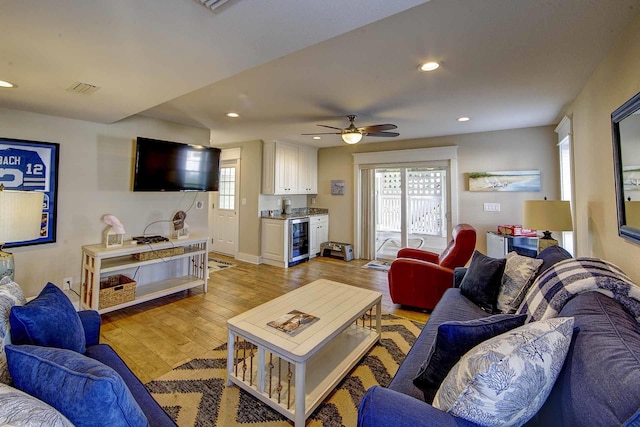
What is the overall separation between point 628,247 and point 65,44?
3.66 metres

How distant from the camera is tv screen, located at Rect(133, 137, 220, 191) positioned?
336 centimetres

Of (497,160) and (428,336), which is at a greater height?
(497,160)

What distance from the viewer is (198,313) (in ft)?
10.1

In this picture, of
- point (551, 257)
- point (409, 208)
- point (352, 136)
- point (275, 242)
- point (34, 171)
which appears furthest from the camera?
point (409, 208)

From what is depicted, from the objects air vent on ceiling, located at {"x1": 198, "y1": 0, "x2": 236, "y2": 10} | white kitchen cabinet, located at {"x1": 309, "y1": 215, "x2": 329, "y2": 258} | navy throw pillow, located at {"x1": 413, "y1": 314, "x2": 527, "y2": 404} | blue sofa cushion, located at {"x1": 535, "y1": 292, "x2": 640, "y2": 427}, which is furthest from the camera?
white kitchen cabinet, located at {"x1": 309, "y1": 215, "x2": 329, "y2": 258}

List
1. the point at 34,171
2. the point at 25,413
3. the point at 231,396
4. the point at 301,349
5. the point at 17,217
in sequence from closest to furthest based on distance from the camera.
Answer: the point at 25,413, the point at 301,349, the point at 17,217, the point at 231,396, the point at 34,171

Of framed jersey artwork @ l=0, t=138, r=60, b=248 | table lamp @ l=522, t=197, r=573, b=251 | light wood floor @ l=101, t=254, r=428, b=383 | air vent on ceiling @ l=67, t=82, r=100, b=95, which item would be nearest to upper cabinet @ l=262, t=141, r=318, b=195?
light wood floor @ l=101, t=254, r=428, b=383

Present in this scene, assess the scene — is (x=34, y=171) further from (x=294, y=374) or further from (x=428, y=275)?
(x=428, y=275)

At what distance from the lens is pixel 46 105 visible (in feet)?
8.57

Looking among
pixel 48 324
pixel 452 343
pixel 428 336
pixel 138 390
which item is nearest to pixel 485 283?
pixel 428 336

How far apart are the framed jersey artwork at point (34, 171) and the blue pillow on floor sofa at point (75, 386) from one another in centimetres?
247

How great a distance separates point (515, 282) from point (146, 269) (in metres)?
4.09

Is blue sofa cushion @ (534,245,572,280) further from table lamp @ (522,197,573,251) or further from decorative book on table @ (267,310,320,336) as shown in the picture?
decorative book on table @ (267,310,320,336)

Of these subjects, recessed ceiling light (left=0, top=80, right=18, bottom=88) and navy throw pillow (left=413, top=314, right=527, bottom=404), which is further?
recessed ceiling light (left=0, top=80, right=18, bottom=88)
